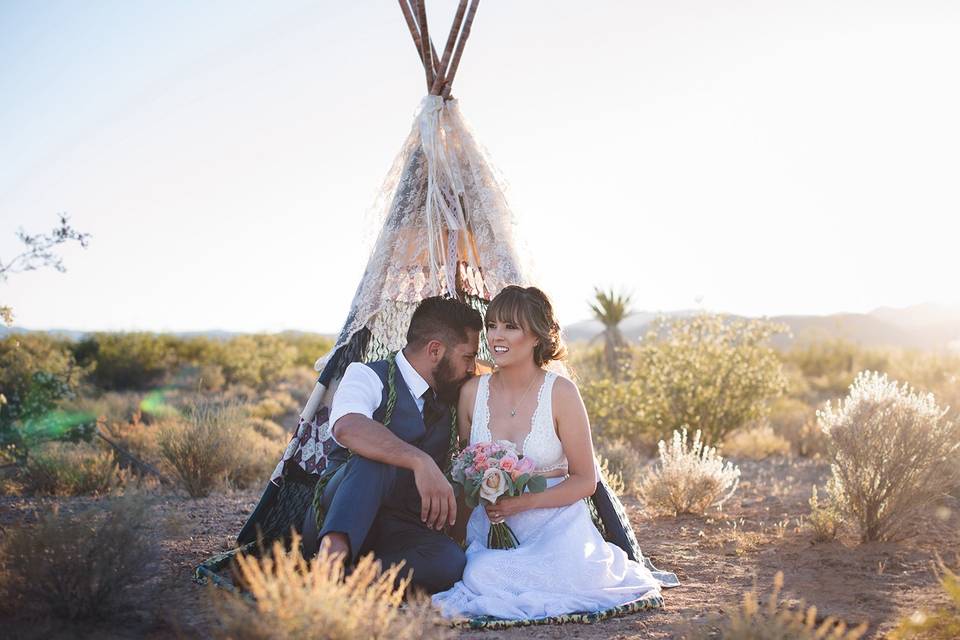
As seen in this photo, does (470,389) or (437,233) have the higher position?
(437,233)

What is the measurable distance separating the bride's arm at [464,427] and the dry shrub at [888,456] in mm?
2399

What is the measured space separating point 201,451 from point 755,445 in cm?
668

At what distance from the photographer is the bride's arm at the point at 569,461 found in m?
4.19

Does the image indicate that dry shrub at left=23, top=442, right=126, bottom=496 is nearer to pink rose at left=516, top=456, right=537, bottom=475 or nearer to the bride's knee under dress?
the bride's knee under dress

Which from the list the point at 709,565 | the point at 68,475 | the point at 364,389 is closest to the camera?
the point at 364,389

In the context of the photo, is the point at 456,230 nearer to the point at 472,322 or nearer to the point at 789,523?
the point at 472,322

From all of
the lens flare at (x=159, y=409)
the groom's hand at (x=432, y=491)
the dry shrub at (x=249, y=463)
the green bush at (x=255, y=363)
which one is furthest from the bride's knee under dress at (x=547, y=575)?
the green bush at (x=255, y=363)

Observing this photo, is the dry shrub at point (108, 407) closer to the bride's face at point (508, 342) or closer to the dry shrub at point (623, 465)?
the dry shrub at point (623, 465)

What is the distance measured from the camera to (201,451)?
739 cm

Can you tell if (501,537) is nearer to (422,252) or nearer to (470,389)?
(470,389)

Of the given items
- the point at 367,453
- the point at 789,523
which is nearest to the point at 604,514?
the point at 367,453

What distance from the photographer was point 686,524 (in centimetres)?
639

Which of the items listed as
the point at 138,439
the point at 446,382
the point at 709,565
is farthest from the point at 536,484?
the point at 138,439

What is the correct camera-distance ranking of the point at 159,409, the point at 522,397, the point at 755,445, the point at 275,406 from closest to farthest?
the point at 522,397, the point at 755,445, the point at 159,409, the point at 275,406
